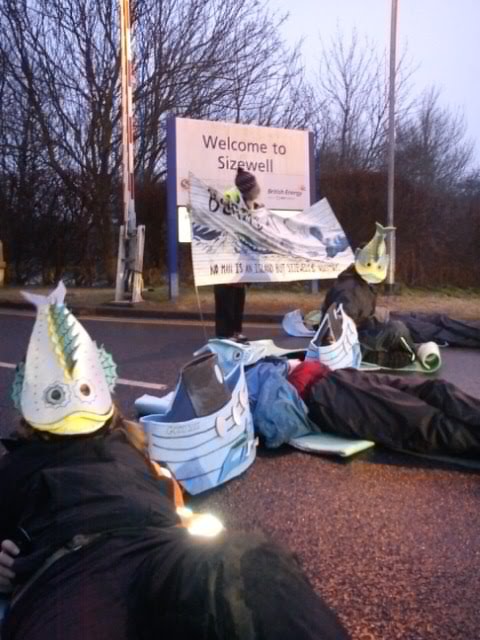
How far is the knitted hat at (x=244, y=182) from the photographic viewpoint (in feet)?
32.0

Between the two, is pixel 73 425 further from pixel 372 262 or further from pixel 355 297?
pixel 372 262

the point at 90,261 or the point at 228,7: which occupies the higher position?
the point at 228,7

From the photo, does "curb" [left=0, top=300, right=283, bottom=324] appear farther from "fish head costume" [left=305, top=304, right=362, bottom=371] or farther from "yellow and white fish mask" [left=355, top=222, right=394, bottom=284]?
"fish head costume" [left=305, top=304, right=362, bottom=371]

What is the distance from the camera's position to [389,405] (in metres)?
4.50

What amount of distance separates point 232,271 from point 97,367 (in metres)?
7.31

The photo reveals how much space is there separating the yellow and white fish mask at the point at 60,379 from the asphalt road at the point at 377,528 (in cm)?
82

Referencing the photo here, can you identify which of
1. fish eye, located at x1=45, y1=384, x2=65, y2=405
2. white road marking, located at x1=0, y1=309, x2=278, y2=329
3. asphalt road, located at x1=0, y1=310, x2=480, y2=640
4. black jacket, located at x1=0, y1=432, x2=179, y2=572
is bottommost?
asphalt road, located at x1=0, y1=310, x2=480, y2=640

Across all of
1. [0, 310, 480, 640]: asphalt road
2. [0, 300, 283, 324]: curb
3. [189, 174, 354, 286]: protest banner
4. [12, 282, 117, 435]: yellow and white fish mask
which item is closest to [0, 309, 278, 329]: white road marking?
[0, 300, 283, 324]: curb

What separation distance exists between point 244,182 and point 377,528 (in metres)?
6.81

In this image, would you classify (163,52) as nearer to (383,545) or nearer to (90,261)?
(90,261)

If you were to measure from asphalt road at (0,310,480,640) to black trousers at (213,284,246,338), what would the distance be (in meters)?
3.82

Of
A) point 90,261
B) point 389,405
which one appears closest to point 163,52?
point 90,261

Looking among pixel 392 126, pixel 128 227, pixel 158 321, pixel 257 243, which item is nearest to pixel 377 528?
pixel 257 243

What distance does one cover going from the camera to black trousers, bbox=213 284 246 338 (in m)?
9.09
